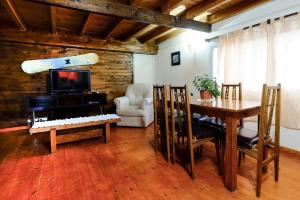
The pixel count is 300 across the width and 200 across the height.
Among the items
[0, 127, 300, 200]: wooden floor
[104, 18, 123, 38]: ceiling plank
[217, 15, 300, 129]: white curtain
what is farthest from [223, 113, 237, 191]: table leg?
[104, 18, 123, 38]: ceiling plank

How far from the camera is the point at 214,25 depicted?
11.7 feet

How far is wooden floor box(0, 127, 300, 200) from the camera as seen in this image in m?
1.67

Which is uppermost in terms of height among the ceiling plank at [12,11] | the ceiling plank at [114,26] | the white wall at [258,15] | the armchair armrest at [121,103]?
the ceiling plank at [114,26]

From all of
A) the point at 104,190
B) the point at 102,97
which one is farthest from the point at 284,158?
the point at 102,97

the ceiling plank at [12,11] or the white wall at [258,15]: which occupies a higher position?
the ceiling plank at [12,11]

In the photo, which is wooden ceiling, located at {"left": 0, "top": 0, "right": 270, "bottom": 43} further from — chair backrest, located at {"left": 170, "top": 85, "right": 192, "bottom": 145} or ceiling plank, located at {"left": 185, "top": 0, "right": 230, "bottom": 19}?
chair backrest, located at {"left": 170, "top": 85, "right": 192, "bottom": 145}

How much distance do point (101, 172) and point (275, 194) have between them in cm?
176

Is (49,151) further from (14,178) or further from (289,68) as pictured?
(289,68)

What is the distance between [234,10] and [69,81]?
3668mm

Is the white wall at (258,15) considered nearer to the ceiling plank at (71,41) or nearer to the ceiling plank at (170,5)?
the ceiling plank at (170,5)

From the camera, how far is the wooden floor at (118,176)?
1667 millimetres

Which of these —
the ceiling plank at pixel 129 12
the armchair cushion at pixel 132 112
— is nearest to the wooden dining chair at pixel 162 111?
the ceiling plank at pixel 129 12

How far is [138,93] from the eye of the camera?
468cm

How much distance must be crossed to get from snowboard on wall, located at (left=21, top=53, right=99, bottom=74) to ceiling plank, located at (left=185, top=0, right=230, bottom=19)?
262 centimetres
